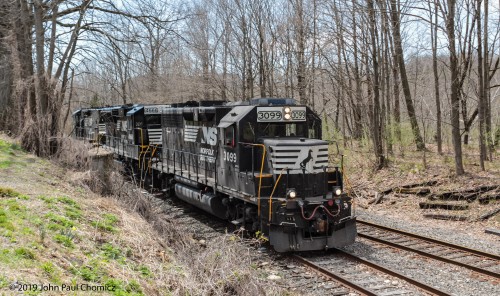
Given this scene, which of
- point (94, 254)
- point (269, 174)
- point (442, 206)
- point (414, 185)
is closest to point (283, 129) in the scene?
point (269, 174)

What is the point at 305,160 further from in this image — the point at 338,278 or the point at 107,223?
the point at 107,223

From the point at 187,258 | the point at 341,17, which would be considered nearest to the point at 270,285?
the point at 187,258

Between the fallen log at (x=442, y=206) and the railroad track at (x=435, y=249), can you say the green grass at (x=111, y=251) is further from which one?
the fallen log at (x=442, y=206)

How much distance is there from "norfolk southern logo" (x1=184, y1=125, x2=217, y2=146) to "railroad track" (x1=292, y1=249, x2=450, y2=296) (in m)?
4.28

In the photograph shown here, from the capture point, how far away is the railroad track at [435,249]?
29.6ft

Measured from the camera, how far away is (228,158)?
1187 cm

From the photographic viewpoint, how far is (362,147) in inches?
936

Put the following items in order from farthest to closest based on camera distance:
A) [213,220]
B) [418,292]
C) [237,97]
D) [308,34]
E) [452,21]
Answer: [237,97]
[308,34]
[452,21]
[213,220]
[418,292]

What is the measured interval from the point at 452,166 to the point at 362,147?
624 centimetres

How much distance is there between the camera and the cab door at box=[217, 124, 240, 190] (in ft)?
37.5

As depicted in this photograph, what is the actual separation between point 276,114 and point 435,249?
469cm

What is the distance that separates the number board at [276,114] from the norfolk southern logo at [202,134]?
192 centimetres

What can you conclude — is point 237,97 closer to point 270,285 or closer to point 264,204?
point 264,204

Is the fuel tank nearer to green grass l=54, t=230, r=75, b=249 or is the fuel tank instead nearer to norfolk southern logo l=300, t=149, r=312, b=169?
norfolk southern logo l=300, t=149, r=312, b=169
